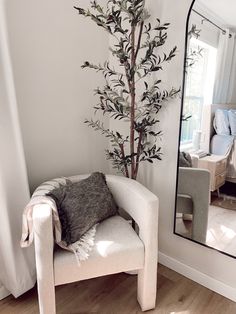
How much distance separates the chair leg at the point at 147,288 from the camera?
4.80 feet

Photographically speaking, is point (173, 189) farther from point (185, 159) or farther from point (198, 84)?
point (198, 84)

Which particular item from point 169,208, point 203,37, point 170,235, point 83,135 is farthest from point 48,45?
point 170,235

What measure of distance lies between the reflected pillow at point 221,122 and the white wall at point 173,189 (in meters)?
0.25

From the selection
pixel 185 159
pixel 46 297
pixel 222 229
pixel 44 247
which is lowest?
pixel 46 297

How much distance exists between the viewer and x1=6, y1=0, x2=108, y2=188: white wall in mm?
1583

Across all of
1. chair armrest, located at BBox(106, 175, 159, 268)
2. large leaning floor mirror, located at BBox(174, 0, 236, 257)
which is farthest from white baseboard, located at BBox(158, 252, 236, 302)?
chair armrest, located at BBox(106, 175, 159, 268)

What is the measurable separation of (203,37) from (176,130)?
60 centimetres

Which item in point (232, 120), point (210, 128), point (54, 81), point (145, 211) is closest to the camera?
point (145, 211)

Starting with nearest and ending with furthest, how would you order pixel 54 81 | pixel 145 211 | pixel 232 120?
Answer: pixel 145 211, pixel 232 120, pixel 54 81

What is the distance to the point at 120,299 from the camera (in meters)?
1.64

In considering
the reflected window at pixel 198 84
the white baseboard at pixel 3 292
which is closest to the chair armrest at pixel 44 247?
the white baseboard at pixel 3 292

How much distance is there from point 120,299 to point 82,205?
72 centimetres

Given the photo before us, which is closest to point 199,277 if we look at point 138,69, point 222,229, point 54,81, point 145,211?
point 222,229

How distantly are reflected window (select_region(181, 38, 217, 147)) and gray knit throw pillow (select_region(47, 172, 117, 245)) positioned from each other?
68cm
